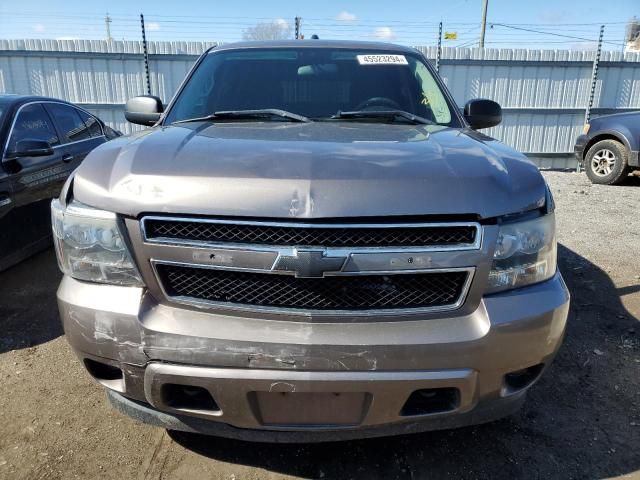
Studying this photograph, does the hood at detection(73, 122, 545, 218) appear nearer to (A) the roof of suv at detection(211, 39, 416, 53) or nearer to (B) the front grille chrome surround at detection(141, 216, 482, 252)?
(B) the front grille chrome surround at detection(141, 216, 482, 252)

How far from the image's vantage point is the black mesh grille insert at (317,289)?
1.69 m

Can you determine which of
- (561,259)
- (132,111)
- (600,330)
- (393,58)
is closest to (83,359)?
(132,111)

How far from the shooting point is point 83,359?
6.07 ft

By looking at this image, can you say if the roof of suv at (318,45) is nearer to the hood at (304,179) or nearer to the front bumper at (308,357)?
the hood at (304,179)

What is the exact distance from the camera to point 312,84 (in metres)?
3.04

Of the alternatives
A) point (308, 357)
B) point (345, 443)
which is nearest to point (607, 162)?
point (345, 443)

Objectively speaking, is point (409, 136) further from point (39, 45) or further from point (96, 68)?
point (39, 45)

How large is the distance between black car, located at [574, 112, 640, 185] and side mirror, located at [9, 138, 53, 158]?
9.08m

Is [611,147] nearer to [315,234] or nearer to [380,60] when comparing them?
[380,60]

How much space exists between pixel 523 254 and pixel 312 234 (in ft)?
2.61

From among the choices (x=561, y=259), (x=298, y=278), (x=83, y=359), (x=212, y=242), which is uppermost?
(x=212, y=242)

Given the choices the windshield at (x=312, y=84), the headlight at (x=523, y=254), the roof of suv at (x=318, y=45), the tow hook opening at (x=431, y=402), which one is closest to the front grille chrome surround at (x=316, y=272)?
the headlight at (x=523, y=254)

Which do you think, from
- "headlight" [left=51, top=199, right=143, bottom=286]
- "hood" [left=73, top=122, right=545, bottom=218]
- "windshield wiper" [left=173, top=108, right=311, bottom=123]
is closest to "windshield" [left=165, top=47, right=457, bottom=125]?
"windshield wiper" [left=173, top=108, right=311, bottom=123]

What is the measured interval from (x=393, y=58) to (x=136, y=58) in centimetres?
1113
